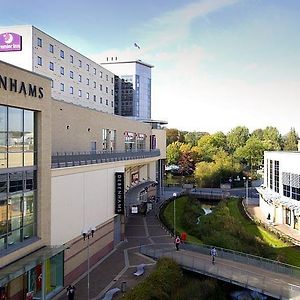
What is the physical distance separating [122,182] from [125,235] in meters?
6.60

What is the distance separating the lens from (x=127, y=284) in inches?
955

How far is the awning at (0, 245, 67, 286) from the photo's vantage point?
17495 millimetres

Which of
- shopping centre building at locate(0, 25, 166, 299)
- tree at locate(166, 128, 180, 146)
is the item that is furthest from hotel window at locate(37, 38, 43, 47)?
tree at locate(166, 128, 180, 146)

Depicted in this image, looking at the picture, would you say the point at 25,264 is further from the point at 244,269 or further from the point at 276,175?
the point at 276,175

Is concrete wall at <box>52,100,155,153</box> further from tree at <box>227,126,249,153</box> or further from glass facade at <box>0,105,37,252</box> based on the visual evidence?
tree at <box>227,126,249,153</box>

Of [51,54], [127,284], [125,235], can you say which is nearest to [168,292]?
[127,284]

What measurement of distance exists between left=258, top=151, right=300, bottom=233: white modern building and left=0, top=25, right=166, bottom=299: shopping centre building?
20.5 m

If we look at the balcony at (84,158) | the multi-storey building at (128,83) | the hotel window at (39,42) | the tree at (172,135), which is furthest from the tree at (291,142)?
the hotel window at (39,42)

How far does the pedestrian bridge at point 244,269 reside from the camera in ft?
72.7

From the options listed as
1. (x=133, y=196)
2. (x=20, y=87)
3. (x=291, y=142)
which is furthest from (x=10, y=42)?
(x=291, y=142)

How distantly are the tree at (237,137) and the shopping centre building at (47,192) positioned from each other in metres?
95.6

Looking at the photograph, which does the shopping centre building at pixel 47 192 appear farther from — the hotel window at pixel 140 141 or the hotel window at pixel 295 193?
the hotel window at pixel 295 193

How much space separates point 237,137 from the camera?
130375mm

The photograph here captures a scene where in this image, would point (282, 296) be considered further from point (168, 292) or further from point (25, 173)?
point (25, 173)
